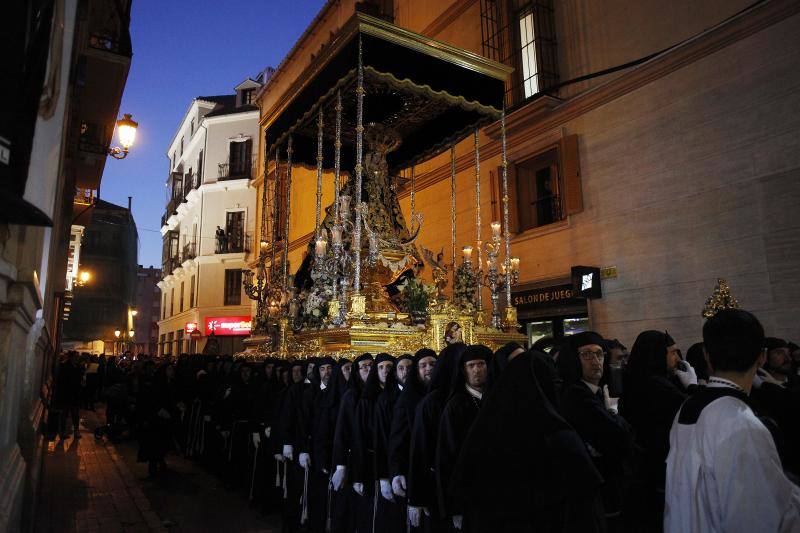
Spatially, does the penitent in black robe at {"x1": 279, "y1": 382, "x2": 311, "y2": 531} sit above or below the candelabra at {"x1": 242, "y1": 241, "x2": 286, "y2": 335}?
below

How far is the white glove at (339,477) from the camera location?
5.07 metres

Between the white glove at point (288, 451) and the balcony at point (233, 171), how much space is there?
23.6 metres

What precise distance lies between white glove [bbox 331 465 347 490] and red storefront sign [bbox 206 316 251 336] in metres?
22.4

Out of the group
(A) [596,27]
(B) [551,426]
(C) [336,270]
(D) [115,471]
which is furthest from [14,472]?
(A) [596,27]

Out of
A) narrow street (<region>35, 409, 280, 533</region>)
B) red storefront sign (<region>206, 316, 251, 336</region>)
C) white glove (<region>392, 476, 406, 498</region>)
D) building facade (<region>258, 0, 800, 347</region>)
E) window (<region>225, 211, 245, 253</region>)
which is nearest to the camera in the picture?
white glove (<region>392, 476, 406, 498</region>)

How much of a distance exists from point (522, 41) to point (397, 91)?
4.02 meters

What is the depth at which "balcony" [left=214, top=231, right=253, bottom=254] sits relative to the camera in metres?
27.3

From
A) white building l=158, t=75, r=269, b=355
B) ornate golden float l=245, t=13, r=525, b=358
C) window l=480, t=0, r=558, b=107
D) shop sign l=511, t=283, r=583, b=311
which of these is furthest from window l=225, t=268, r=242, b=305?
shop sign l=511, t=283, r=583, b=311

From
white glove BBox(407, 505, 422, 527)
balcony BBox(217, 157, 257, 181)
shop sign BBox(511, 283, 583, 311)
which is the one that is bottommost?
white glove BBox(407, 505, 422, 527)

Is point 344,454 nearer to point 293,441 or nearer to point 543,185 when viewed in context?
point 293,441

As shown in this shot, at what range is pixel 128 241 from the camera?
42656mm

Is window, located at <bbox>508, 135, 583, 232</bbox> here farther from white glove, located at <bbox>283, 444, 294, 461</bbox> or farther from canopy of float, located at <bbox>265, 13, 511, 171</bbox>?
white glove, located at <bbox>283, 444, 294, 461</bbox>

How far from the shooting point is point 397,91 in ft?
32.2

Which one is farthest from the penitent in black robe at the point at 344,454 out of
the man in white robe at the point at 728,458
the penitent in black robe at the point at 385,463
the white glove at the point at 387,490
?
the man in white robe at the point at 728,458
